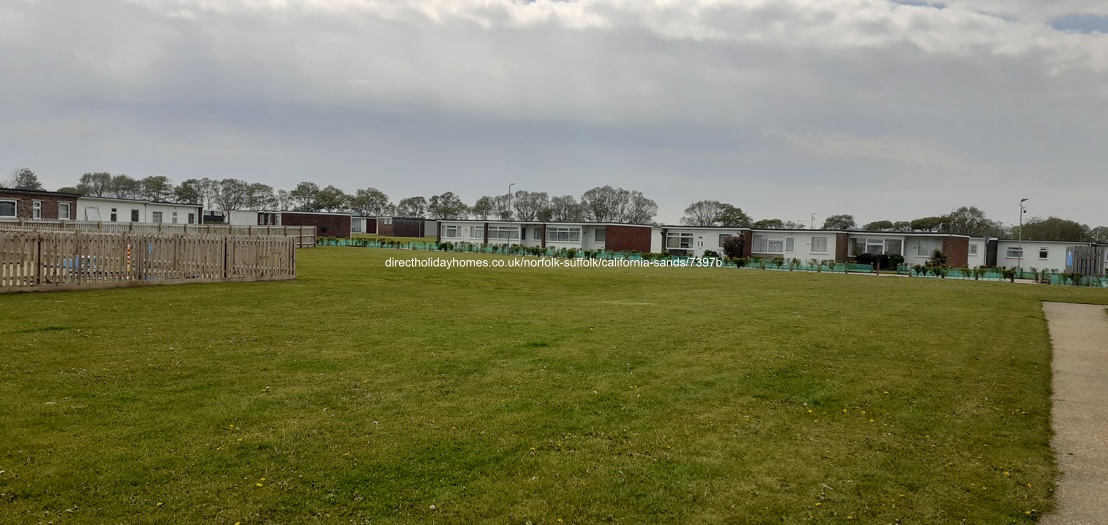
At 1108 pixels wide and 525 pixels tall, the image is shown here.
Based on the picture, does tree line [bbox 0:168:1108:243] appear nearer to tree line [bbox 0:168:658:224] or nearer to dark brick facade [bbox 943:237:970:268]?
tree line [bbox 0:168:658:224]

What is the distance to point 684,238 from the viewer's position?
60.6 m

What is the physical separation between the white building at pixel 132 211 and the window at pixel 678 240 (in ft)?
130

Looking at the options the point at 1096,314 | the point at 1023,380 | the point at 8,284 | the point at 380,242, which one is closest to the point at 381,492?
the point at 1023,380

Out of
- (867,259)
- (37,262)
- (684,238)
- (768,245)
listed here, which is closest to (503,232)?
(684,238)

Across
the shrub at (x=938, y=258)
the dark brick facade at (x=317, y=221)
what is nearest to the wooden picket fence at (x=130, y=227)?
the dark brick facade at (x=317, y=221)

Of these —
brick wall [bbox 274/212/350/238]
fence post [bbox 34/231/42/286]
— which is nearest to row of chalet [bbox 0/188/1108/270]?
brick wall [bbox 274/212/350/238]

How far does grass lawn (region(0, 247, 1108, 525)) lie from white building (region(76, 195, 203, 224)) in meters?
42.4

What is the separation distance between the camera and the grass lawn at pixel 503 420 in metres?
4.75

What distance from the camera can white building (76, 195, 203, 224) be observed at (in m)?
48.5

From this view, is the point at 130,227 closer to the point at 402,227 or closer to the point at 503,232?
the point at 503,232

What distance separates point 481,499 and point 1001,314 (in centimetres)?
1762

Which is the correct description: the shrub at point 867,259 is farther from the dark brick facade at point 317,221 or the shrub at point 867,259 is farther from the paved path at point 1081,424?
the dark brick facade at point 317,221

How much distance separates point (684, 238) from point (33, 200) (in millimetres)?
47779

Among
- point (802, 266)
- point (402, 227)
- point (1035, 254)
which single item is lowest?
point (802, 266)
